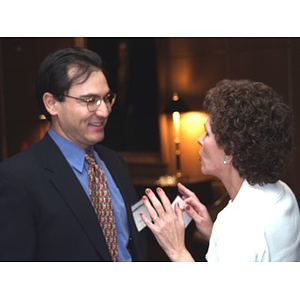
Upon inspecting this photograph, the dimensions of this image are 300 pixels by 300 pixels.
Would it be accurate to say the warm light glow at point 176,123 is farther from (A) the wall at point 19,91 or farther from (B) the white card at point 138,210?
(B) the white card at point 138,210

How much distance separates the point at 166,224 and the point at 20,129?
755cm

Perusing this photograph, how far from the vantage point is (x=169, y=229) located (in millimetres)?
2166

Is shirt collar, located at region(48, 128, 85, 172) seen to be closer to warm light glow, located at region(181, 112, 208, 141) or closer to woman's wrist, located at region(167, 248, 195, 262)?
woman's wrist, located at region(167, 248, 195, 262)

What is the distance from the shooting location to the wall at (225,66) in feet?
21.6

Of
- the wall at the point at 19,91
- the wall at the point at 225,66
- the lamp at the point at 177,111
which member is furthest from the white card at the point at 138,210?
the wall at the point at 19,91

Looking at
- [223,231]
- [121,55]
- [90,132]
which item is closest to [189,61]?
[121,55]

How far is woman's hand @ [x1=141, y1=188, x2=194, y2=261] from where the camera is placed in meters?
2.13

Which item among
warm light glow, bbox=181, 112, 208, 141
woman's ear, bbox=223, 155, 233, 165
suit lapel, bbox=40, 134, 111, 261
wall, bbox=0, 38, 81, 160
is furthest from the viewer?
wall, bbox=0, 38, 81, 160

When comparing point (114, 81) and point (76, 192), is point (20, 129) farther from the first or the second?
A: point (76, 192)

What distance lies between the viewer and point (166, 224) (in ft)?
7.12

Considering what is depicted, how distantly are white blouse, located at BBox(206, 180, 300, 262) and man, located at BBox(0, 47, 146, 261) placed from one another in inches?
21.4

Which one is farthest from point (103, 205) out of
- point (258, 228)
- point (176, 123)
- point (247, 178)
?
point (176, 123)

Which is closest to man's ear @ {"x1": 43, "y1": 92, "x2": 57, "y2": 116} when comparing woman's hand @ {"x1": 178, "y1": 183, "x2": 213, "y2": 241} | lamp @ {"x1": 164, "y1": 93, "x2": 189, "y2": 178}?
woman's hand @ {"x1": 178, "y1": 183, "x2": 213, "y2": 241}

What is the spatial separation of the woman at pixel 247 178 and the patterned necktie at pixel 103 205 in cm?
22
